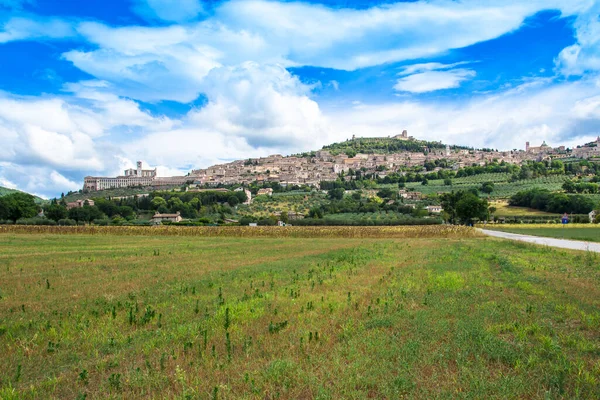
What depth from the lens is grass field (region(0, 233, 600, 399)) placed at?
5.75m

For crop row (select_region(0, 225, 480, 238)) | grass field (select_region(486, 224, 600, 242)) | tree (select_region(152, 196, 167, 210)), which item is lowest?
grass field (select_region(486, 224, 600, 242))

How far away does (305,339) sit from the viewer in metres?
7.91

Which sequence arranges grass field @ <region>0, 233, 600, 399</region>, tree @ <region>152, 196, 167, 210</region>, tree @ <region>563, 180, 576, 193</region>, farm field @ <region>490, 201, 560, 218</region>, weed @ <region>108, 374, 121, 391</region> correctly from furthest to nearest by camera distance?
tree @ <region>152, 196, 167, 210</region> → tree @ <region>563, 180, 576, 193</region> → farm field @ <region>490, 201, 560, 218</region> → weed @ <region>108, 374, 121, 391</region> → grass field @ <region>0, 233, 600, 399</region>

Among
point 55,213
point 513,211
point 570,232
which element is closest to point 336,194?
point 513,211

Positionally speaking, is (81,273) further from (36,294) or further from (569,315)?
(569,315)

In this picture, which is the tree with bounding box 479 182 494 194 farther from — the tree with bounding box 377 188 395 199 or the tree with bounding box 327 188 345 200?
the tree with bounding box 327 188 345 200

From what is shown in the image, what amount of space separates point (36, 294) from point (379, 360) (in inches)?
454

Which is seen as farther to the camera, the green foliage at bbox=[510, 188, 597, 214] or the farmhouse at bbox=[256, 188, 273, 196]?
the farmhouse at bbox=[256, 188, 273, 196]

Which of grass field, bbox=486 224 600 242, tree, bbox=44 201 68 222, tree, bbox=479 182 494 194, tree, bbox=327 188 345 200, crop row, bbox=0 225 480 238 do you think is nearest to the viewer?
grass field, bbox=486 224 600 242

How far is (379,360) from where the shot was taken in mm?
6637

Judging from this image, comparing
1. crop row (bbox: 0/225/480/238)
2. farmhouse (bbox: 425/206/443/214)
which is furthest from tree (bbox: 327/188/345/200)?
crop row (bbox: 0/225/480/238)

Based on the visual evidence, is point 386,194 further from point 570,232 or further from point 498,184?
point 570,232

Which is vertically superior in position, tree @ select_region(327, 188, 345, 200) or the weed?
tree @ select_region(327, 188, 345, 200)

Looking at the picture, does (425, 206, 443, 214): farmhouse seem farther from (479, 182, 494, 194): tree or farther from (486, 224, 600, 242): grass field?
(486, 224, 600, 242): grass field
